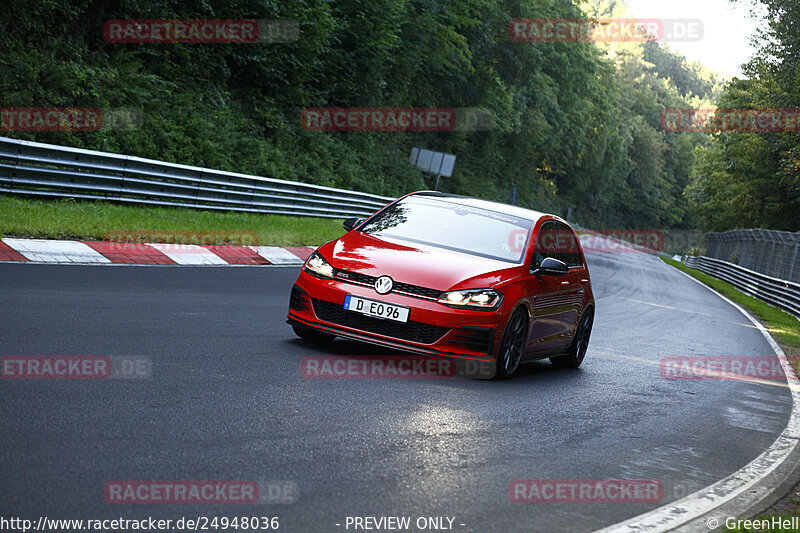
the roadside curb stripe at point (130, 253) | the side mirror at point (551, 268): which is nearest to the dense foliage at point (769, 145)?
the roadside curb stripe at point (130, 253)

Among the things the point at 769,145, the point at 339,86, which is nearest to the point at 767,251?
the point at 769,145

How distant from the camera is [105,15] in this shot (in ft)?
83.7

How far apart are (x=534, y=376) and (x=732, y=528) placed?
4.57 metres

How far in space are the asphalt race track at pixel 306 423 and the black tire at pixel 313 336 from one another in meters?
0.10

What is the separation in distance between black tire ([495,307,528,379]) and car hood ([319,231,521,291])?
1.22ft

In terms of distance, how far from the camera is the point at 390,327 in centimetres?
814

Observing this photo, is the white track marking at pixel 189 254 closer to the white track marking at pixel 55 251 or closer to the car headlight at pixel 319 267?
the white track marking at pixel 55 251

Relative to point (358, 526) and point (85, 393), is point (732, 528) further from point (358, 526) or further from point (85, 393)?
point (85, 393)

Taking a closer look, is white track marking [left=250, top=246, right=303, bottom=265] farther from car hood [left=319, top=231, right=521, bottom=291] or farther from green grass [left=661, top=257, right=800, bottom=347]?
car hood [left=319, top=231, right=521, bottom=291]

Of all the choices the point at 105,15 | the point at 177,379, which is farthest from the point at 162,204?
the point at 177,379

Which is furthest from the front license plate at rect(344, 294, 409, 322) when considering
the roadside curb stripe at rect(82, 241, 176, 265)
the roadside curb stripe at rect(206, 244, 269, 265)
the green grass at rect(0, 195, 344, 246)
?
the roadside curb stripe at rect(206, 244, 269, 265)

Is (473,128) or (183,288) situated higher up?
(473,128)

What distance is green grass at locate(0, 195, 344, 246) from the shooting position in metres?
14.4

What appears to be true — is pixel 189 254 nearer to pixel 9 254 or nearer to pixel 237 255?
pixel 237 255
